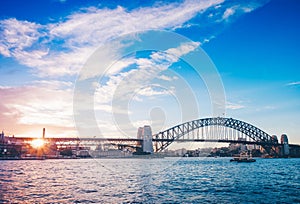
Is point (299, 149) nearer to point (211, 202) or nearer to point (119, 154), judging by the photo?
point (119, 154)

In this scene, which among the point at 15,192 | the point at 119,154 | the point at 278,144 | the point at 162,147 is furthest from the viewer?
the point at 119,154

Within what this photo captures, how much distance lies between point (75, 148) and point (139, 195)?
15858cm

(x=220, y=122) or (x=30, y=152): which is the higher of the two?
(x=220, y=122)

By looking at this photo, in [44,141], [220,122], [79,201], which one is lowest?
[79,201]

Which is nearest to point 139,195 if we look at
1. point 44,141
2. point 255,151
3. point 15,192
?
point 15,192

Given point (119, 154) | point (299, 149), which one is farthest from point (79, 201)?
point (299, 149)

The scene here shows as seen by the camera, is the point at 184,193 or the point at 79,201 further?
the point at 184,193

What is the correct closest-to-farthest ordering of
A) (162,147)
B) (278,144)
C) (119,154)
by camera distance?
(162,147)
(278,144)
(119,154)

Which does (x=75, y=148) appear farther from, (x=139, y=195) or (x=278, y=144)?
(x=139, y=195)

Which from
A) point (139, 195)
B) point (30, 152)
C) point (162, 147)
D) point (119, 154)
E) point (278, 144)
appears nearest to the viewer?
point (139, 195)

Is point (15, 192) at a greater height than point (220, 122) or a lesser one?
lesser

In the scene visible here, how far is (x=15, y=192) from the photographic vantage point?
84.1 ft

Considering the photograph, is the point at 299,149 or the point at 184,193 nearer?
the point at 184,193

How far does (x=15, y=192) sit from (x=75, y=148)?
154304 millimetres
